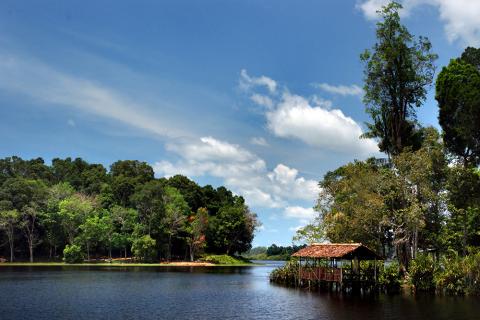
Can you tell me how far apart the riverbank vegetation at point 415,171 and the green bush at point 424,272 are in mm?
84

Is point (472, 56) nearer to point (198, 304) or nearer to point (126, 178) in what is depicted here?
point (198, 304)

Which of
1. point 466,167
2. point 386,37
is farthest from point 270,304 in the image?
point 386,37

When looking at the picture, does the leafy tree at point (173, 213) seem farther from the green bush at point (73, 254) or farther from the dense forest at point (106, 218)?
the green bush at point (73, 254)

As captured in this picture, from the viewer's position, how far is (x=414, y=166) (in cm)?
4566

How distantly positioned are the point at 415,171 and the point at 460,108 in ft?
27.5

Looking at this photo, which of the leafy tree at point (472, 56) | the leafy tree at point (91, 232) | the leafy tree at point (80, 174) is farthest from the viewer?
the leafy tree at point (80, 174)

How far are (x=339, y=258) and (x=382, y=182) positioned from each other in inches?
399

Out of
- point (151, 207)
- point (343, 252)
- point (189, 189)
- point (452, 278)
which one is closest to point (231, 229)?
point (189, 189)

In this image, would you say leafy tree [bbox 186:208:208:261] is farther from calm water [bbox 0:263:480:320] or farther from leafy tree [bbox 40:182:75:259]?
calm water [bbox 0:263:480:320]

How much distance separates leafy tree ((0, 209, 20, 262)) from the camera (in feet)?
258

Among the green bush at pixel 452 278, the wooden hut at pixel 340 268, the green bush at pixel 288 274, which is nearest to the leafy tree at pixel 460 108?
the green bush at pixel 452 278

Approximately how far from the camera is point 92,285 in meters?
43.2

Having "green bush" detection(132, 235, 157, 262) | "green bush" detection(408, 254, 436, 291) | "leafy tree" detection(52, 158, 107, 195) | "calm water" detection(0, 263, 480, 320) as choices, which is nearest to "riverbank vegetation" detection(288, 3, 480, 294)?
"green bush" detection(408, 254, 436, 291)

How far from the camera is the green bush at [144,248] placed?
8406cm
